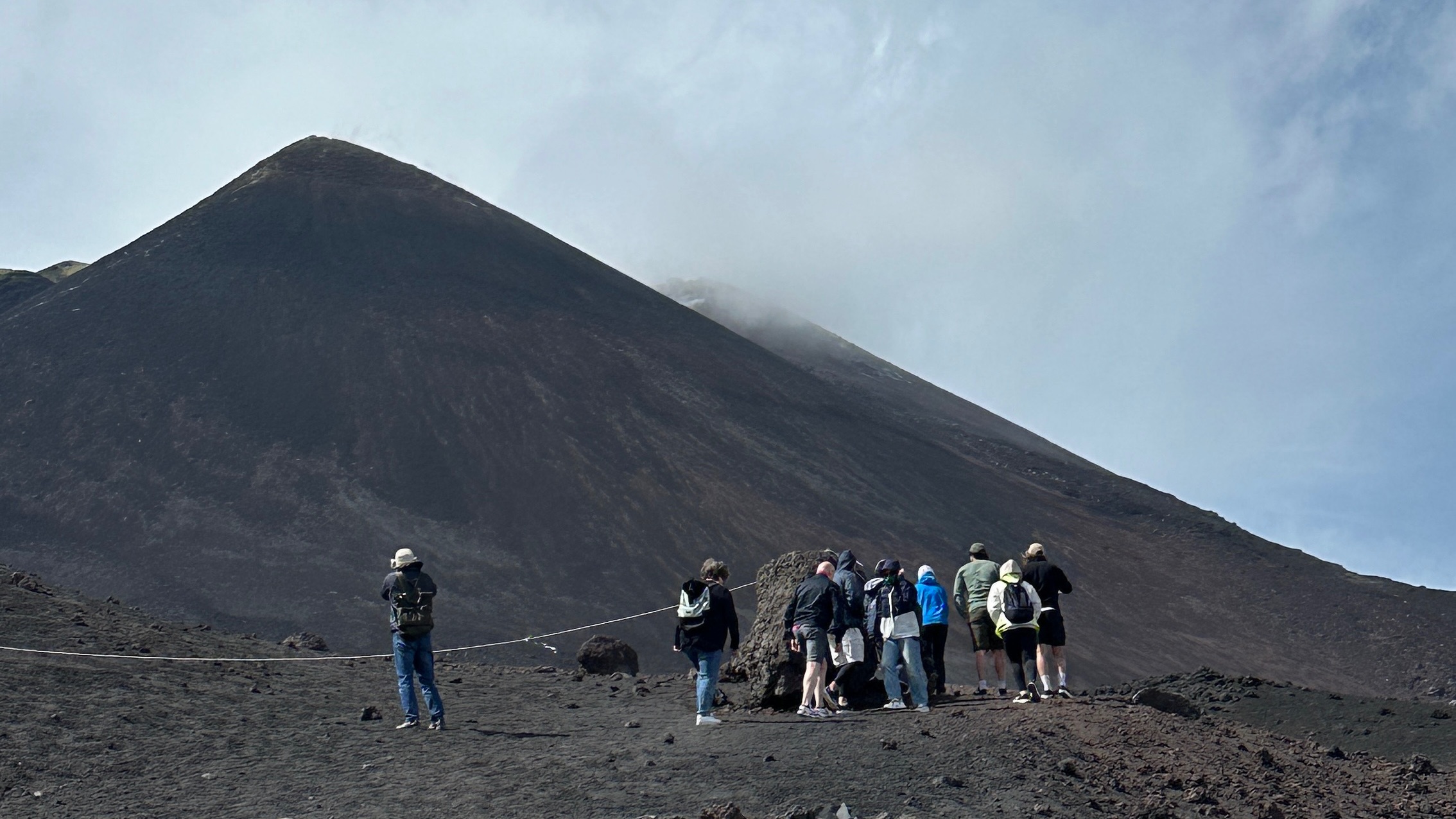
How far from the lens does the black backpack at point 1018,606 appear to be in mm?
9742

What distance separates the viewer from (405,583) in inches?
360

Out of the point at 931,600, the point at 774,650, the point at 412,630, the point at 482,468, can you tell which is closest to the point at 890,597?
the point at 931,600

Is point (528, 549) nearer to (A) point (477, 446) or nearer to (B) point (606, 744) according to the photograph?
(A) point (477, 446)

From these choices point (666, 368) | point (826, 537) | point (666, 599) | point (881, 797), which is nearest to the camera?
point (881, 797)

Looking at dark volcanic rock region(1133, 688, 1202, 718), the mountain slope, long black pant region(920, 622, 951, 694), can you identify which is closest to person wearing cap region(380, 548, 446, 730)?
long black pant region(920, 622, 951, 694)

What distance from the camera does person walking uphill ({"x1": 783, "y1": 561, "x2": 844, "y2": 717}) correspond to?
9469 millimetres

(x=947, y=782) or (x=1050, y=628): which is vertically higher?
(x=1050, y=628)

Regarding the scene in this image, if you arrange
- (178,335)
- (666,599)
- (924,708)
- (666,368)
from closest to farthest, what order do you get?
(924,708)
(666,599)
(178,335)
(666,368)

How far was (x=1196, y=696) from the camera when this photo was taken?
14359mm

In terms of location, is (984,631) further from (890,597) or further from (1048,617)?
(890,597)

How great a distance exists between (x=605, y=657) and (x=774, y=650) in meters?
5.40

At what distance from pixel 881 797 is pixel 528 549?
66.1 ft

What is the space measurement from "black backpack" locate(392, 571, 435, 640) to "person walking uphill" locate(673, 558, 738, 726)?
1.90 m

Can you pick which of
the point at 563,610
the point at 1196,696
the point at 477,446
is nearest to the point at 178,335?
the point at 477,446
